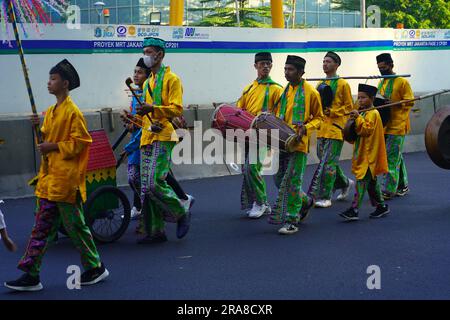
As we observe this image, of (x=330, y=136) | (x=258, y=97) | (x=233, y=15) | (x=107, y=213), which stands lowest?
(x=107, y=213)

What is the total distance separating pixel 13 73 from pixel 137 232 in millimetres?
5765

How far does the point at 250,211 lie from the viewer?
10758mm

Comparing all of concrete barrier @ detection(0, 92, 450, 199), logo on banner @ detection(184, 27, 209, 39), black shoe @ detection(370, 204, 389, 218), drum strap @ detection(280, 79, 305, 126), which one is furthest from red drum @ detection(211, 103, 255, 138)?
logo on banner @ detection(184, 27, 209, 39)

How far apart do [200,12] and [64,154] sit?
165 ft

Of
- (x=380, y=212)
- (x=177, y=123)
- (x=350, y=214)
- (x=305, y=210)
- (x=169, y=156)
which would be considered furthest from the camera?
(x=380, y=212)

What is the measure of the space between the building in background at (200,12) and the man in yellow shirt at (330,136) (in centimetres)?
3924

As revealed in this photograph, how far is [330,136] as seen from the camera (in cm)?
1112

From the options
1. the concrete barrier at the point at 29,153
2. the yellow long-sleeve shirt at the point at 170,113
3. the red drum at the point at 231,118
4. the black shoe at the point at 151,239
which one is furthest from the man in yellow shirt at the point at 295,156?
the concrete barrier at the point at 29,153

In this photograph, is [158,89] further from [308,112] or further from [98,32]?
[98,32]

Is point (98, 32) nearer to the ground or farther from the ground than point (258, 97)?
farther from the ground

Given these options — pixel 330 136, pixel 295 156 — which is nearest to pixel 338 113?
pixel 330 136

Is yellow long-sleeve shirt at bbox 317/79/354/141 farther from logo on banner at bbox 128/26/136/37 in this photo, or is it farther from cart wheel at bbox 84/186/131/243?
logo on banner at bbox 128/26/136/37

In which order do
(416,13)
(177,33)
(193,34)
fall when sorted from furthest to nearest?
(416,13) → (193,34) → (177,33)

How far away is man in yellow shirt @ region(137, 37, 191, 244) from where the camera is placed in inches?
348
